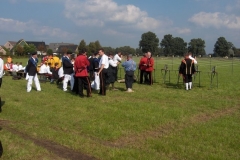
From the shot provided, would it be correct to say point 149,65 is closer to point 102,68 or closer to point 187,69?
point 187,69

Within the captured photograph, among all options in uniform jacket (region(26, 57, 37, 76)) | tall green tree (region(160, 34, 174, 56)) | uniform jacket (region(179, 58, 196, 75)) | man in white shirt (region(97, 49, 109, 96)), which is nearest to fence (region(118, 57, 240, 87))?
uniform jacket (region(179, 58, 196, 75))

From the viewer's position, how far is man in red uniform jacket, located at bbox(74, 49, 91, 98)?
37.3 feet

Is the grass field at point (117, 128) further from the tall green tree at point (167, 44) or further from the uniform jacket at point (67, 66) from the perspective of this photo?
the tall green tree at point (167, 44)

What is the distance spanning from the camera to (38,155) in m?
5.36

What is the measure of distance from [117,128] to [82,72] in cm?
482

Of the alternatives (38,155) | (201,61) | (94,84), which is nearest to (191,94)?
(94,84)

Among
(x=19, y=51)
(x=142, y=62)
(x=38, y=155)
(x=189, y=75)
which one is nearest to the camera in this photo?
(x=38, y=155)

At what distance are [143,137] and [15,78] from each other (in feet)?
48.6

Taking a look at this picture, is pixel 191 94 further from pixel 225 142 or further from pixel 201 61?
pixel 201 61

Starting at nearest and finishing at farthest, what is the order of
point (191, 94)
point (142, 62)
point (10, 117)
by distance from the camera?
point (10, 117) → point (191, 94) → point (142, 62)

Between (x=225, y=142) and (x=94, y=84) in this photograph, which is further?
(x=94, y=84)

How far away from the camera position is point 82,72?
11461 mm

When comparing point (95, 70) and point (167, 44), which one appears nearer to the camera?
point (95, 70)

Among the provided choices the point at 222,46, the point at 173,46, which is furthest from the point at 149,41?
the point at 222,46
